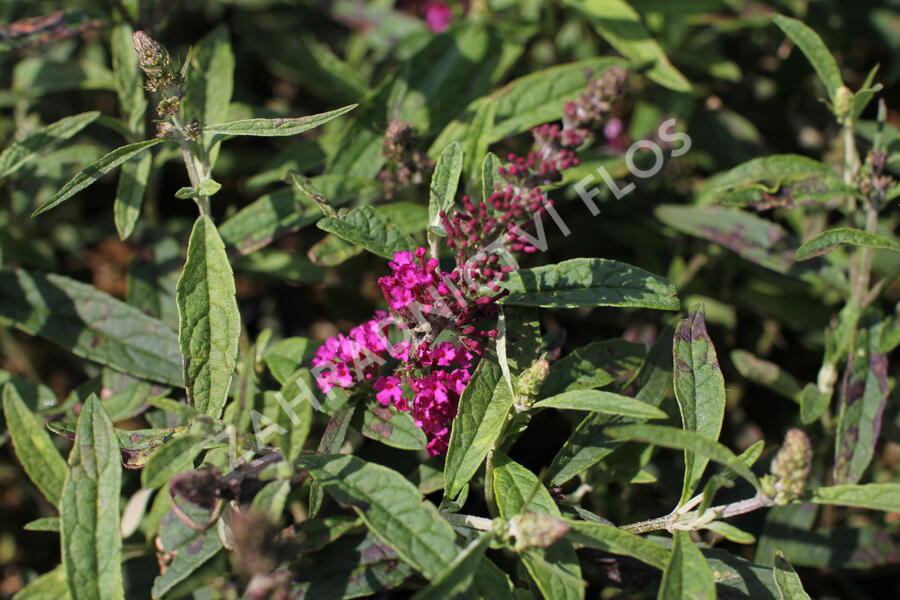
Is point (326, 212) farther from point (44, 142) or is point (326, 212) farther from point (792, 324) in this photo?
point (792, 324)

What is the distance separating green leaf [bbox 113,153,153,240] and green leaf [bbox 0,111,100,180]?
0.18 m

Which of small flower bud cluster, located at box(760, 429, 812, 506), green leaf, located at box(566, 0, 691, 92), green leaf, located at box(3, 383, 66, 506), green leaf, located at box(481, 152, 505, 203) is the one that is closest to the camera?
small flower bud cluster, located at box(760, 429, 812, 506)

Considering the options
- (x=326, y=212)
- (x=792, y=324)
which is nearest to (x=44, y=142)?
(x=326, y=212)

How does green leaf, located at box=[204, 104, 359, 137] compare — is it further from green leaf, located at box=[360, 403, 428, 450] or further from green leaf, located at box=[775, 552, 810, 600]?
green leaf, located at box=[775, 552, 810, 600]

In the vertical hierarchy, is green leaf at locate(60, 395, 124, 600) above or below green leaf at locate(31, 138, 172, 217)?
below

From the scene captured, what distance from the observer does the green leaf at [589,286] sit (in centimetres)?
209

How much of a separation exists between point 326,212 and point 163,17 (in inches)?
56.5

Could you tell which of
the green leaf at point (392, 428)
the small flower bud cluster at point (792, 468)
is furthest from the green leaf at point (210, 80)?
the small flower bud cluster at point (792, 468)

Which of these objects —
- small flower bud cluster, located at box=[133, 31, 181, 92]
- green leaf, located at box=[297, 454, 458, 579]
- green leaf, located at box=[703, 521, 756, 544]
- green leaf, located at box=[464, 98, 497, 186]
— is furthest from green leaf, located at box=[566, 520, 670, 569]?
small flower bud cluster, located at box=[133, 31, 181, 92]

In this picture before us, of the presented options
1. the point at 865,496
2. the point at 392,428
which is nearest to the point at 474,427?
the point at 392,428

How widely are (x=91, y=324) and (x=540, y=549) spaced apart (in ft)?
5.59

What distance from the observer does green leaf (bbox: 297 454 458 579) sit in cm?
173

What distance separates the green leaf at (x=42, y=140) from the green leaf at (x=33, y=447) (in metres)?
0.71

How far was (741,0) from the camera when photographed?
12.8 feet
